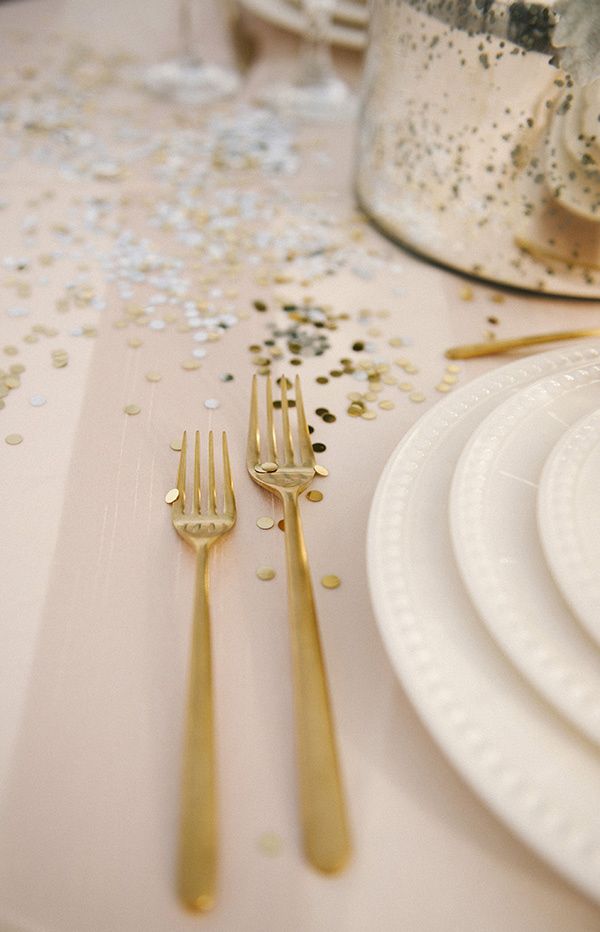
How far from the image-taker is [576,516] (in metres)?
0.30

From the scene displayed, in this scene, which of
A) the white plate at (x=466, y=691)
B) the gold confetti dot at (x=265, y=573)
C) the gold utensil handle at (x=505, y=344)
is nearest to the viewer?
the white plate at (x=466, y=691)

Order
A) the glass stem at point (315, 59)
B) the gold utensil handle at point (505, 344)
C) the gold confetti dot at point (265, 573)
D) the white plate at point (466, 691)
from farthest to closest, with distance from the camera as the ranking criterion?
1. the glass stem at point (315, 59)
2. the gold utensil handle at point (505, 344)
3. the gold confetti dot at point (265, 573)
4. the white plate at point (466, 691)

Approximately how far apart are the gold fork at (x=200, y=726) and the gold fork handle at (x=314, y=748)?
32mm

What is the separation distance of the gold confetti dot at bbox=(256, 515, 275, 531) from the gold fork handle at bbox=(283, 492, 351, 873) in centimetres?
5

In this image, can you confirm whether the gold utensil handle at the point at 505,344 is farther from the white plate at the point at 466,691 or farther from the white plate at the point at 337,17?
the white plate at the point at 337,17

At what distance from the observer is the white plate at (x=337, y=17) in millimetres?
931

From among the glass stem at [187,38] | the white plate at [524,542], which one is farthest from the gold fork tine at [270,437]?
the glass stem at [187,38]

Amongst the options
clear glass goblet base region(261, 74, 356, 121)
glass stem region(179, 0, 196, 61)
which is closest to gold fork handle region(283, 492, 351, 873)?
clear glass goblet base region(261, 74, 356, 121)

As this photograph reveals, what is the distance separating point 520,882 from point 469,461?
0.55 feet

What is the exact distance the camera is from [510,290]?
1.84 ft

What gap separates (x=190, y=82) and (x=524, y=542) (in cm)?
78

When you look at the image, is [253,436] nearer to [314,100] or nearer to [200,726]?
[200,726]

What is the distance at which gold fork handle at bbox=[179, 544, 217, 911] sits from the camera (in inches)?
9.3

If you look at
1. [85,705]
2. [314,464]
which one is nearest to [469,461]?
[314,464]
